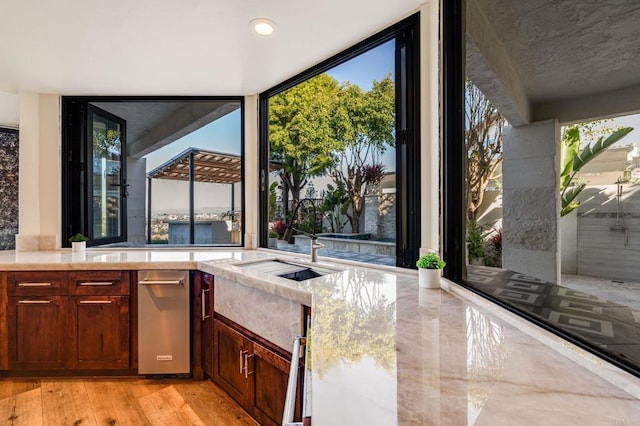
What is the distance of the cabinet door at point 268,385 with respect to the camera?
1.50 meters

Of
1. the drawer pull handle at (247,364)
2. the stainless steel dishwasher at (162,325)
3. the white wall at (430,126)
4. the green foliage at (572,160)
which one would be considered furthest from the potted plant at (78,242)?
the green foliage at (572,160)

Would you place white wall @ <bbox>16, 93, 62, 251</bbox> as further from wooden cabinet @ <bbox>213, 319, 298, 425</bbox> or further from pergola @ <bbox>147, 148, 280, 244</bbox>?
wooden cabinet @ <bbox>213, 319, 298, 425</bbox>

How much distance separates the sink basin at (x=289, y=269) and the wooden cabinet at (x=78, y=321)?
38.2 inches

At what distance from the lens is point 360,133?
2104 mm

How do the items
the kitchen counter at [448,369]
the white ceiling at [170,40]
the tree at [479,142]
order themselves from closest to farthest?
the kitchen counter at [448,369], the tree at [479,142], the white ceiling at [170,40]

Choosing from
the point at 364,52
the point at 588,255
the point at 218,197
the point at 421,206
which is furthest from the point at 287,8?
the point at 218,197

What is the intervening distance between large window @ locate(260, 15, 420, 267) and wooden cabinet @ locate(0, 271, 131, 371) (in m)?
1.23

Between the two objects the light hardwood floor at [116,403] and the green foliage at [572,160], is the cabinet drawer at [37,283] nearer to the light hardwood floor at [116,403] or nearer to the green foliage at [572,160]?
the light hardwood floor at [116,403]

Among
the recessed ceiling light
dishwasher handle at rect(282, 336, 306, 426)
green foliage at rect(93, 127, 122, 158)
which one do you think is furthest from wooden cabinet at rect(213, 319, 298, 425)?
green foliage at rect(93, 127, 122, 158)

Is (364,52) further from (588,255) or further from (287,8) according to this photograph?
(588,255)

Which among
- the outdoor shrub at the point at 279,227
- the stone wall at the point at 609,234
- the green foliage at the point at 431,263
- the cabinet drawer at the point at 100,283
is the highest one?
the stone wall at the point at 609,234

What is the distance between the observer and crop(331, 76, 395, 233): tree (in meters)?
1.94

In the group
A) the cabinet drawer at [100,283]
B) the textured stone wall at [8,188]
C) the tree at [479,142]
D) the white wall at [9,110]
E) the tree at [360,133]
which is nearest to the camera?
the tree at [479,142]

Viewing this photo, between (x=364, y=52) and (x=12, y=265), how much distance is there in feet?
9.37
